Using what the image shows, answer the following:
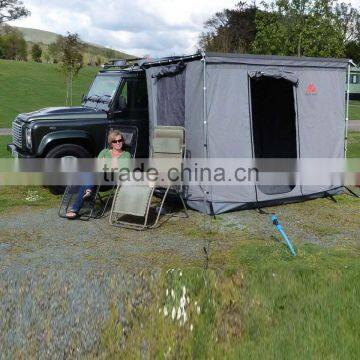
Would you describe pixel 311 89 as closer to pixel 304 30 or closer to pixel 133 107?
pixel 133 107

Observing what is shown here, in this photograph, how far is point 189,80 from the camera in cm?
736

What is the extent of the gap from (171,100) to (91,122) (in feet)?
5.53

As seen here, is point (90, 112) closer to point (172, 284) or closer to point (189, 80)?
point (189, 80)

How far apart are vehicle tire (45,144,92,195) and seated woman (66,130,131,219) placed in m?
1.29

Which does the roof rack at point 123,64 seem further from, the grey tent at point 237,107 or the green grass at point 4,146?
the green grass at point 4,146

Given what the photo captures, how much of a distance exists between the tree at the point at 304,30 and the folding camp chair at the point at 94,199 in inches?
763

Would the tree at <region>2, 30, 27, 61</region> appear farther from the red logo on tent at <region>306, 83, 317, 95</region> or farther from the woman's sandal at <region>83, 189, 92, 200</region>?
the red logo on tent at <region>306, 83, 317, 95</region>

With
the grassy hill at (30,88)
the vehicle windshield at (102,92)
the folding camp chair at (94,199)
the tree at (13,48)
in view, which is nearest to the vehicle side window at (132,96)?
the vehicle windshield at (102,92)

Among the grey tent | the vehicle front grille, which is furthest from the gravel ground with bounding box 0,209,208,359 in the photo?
the vehicle front grille

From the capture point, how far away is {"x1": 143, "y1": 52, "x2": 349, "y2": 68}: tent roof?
704 centimetres

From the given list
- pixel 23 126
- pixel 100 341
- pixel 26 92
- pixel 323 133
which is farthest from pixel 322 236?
pixel 26 92

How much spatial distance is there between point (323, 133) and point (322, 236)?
7.39ft

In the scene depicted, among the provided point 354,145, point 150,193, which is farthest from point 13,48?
point 150,193

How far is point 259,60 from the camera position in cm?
732
